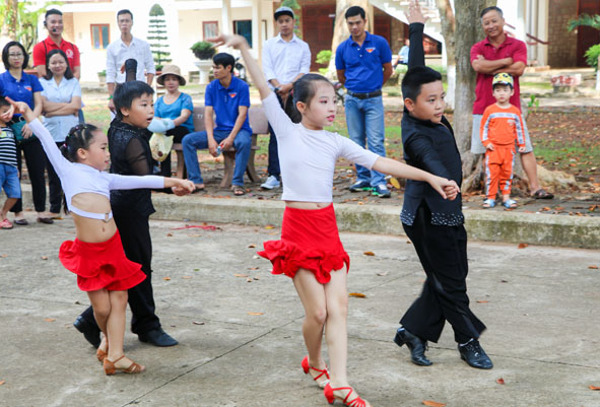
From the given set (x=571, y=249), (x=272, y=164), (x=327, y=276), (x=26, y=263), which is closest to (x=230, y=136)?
(x=272, y=164)

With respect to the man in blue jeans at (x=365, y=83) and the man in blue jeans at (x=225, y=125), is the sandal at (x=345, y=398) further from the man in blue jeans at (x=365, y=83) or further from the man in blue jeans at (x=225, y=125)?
the man in blue jeans at (x=225, y=125)

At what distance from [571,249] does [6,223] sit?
18.3ft

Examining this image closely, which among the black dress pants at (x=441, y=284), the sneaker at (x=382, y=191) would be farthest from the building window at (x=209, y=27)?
the black dress pants at (x=441, y=284)

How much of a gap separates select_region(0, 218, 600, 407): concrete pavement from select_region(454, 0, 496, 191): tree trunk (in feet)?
6.41

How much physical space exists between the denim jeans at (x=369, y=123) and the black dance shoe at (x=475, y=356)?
15.5 ft

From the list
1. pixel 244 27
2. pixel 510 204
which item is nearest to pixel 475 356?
pixel 510 204

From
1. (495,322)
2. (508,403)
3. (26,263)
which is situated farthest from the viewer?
(26,263)

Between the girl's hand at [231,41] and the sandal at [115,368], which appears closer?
the girl's hand at [231,41]

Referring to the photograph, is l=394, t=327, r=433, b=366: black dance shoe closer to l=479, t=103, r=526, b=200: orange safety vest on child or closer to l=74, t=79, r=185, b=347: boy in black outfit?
l=74, t=79, r=185, b=347: boy in black outfit

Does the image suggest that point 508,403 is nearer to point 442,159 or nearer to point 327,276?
point 327,276

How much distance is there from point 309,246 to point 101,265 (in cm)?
→ 118

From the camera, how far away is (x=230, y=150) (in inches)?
379

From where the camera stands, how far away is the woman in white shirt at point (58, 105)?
880 centimetres

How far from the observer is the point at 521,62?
26.8ft
